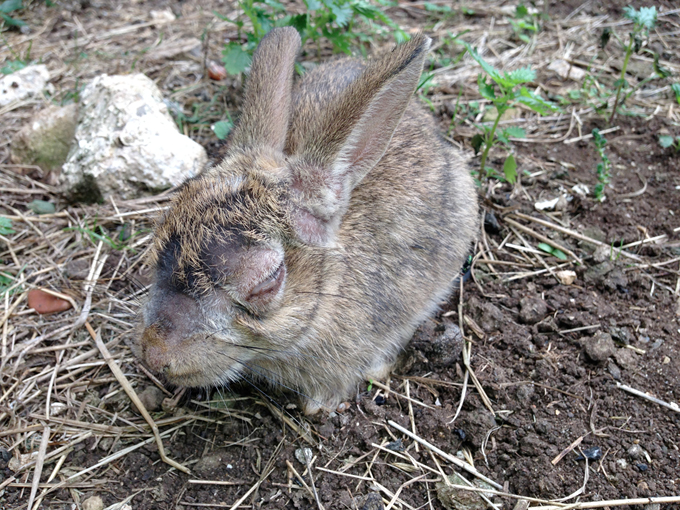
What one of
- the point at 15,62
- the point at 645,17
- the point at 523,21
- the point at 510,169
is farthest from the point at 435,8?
the point at 15,62

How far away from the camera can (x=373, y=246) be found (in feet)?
10.6

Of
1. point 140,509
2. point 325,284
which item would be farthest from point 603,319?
point 140,509

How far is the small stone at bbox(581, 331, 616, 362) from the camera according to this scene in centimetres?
331

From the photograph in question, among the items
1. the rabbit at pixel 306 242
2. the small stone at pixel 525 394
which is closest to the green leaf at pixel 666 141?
the rabbit at pixel 306 242

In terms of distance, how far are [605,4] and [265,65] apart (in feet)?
15.1

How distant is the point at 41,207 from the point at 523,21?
4830 millimetres

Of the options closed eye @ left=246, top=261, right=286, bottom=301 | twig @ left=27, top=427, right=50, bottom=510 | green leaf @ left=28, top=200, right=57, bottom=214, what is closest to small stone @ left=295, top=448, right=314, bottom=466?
closed eye @ left=246, top=261, right=286, bottom=301

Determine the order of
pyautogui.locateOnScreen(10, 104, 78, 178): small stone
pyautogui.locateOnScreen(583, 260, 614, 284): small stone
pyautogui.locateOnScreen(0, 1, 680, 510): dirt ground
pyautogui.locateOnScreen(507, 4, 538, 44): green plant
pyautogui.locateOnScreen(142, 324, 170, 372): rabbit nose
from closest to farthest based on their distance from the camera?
pyautogui.locateOnScreen(142, 324, 170, 372): rabbit nose
pyautogui.locateOnScreen(0, 1, 680, 510): dirt ground
pyautogui.locateOnScreen(583, 260, 614, 284): small stone
pyautogui.locateOnScreen(10, 104, 78, 178): small stone
pyautogui.locateOnScreen(507, 4, 538, 44): green plant

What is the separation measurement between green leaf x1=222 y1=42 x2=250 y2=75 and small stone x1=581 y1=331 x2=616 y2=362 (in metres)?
3.13

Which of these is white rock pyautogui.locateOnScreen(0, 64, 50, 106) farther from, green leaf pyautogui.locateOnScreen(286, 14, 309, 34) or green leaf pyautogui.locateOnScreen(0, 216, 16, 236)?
green leaf pyautogui.locateOnScreen(286, 14, 309, 34)

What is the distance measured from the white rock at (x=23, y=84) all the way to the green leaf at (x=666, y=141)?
546 centimetres

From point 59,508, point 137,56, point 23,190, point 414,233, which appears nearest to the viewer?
point 59,508

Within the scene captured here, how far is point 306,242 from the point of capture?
287 centimetres

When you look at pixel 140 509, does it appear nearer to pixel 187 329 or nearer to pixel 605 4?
pixel 187 329
